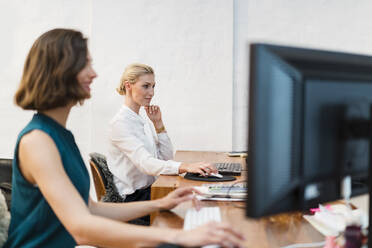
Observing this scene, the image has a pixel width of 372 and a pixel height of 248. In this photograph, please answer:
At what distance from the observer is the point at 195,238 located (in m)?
0.83

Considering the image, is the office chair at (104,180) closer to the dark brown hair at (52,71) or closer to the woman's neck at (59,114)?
the woman's neck at (59,114)

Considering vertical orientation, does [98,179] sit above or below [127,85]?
below

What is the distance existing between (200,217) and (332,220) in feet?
1.26

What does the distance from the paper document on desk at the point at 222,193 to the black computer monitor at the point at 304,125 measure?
0.63 metres

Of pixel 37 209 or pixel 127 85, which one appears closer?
pixel 37 209

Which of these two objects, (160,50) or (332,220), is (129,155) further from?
(160,50)

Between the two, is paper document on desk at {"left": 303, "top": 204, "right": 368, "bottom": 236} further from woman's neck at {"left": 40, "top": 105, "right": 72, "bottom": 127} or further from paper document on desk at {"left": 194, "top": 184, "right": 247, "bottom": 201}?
woman's neck at {"left": 40, "top": 105, "right": 72, "bottom": 127}

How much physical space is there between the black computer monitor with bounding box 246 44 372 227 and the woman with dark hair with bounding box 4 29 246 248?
43cm

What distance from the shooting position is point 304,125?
77cm

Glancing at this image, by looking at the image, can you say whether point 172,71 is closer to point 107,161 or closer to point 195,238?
point 107,161

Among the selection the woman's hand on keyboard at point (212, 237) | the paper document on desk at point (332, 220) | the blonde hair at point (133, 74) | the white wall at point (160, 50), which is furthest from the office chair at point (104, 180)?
the white wall at point (160, 50)

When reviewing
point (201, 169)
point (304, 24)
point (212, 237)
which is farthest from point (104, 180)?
point (304, 24)

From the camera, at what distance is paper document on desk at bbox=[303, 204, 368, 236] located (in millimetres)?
1114

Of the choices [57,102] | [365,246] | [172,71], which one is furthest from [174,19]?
[365,246]
